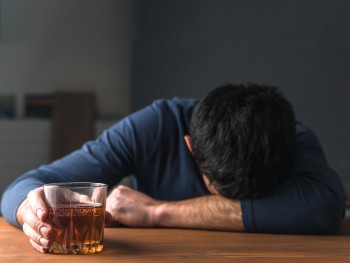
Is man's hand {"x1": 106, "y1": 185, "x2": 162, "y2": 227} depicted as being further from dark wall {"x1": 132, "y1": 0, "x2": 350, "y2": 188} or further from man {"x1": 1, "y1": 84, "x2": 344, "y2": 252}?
dark wall {"x1": 132, "y1": 0, "x2": 350, "y2": 188}

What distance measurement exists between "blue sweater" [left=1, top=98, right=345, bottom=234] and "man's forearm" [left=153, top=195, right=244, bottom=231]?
0.15 ft

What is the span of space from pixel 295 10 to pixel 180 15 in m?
0.74

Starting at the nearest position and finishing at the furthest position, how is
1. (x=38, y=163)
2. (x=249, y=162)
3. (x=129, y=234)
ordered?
(x=129, y=234) → (x=249, y=162) → (x=38, y=163)

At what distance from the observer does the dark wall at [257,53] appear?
389 centimetres

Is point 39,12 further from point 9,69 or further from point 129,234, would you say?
point 129,234

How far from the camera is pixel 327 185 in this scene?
1447 millimetres

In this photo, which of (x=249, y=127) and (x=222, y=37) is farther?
(x=222, y=37)

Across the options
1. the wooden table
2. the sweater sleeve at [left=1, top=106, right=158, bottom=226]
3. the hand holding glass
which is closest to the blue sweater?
the sweater sleeve at [left=1, top=106, right=158, bottom=226]

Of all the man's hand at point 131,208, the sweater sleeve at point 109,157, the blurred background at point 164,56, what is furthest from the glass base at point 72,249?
the blurred background at point 164,56

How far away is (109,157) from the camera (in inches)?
68.9

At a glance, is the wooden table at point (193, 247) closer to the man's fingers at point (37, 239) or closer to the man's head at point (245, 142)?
the man's fingers at point (37, 239)

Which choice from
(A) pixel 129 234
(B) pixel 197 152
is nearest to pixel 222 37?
(B) pixel 197 152

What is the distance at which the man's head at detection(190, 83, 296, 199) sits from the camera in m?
1.39

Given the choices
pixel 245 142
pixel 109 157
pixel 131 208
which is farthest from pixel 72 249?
pixel 109 157
